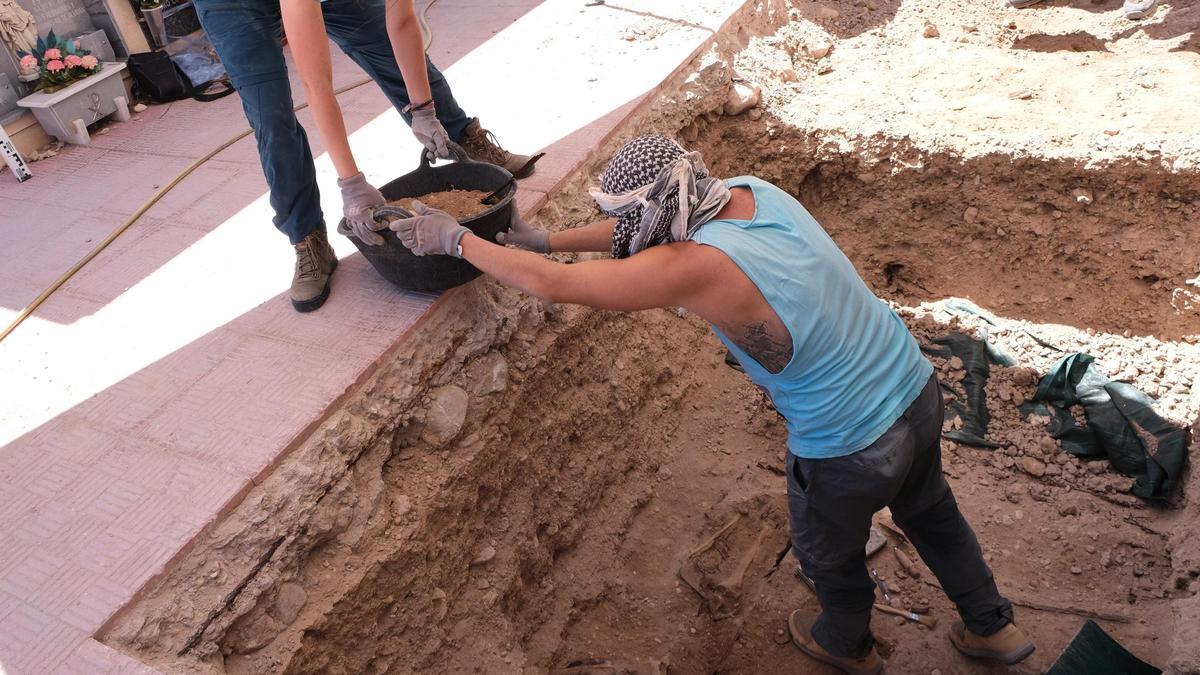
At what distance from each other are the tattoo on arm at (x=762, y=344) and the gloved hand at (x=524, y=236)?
897mm

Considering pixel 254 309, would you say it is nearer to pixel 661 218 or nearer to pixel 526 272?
pixel 526 272

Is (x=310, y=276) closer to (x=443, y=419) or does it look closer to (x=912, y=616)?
(x=443, y=419)

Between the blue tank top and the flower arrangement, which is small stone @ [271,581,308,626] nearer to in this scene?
the blue tank top

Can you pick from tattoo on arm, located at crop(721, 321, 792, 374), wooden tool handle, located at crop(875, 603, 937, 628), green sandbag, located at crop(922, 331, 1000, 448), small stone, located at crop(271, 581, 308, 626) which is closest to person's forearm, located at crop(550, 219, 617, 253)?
tattoo on arm, located at crop(721, 321, 792, 374)

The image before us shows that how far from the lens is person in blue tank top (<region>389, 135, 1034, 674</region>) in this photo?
2072 mm

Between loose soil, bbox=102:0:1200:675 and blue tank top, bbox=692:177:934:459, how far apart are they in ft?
3.58

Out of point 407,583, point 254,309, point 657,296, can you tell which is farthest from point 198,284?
point 657,296

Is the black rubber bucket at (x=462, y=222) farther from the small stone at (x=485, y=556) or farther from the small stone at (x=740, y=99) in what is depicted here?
the small stone at (x=740, y=99)

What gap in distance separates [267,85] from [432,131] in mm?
656

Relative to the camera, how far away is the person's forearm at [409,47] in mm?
2934

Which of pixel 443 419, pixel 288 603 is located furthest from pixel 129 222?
pixel 288 603

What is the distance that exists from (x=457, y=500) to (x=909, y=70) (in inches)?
170

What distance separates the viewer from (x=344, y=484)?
2633 millimetres

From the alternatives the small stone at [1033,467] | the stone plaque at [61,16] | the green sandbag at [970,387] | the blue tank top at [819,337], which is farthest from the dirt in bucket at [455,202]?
the stone plaque at [61,16]
